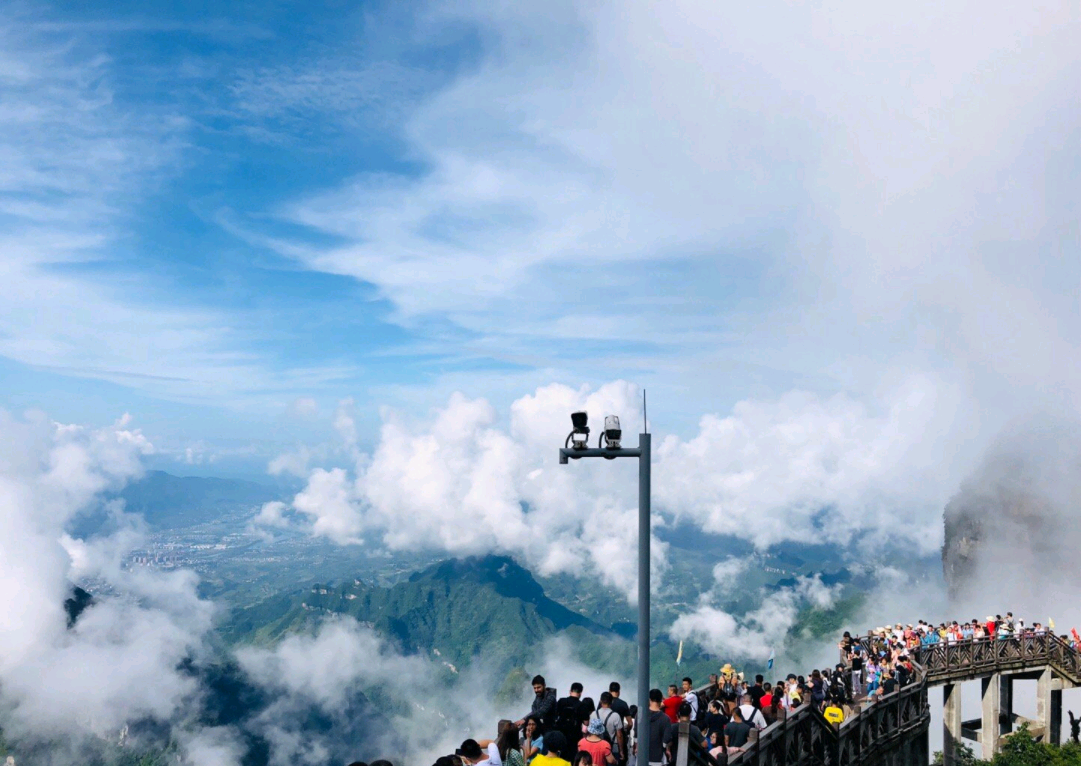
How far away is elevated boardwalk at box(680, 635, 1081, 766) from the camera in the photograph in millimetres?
14852

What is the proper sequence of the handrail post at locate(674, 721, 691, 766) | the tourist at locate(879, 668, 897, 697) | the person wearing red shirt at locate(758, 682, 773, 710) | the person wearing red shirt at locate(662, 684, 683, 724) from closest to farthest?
1. the handrail post at locate(674, 721, 691, 766)
2. the person wearing red shirt at locate(662, 684, 683, 724)
3. the person wearing red shirt at locate(758, 682, 773, 710)
4. the tourist at locate(879, 668, 897, 697)

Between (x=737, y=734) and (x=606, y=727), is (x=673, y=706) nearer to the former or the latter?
(x=737, y=734)

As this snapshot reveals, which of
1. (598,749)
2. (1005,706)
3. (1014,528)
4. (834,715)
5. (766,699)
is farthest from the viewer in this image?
(1014,528)

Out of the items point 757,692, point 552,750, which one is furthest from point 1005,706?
point 552,750

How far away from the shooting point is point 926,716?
2347cm

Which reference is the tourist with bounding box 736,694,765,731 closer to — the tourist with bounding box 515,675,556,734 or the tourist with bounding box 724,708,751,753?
the tourist with bounding box 724,708,751,753

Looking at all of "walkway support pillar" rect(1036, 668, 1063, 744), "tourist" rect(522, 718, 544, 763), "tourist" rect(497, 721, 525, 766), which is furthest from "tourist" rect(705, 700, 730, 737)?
"walkway support pillar" rect(1036, 668, 1063, 744)

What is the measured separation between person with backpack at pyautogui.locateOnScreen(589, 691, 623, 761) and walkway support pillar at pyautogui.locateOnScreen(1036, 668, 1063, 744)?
3414 cm

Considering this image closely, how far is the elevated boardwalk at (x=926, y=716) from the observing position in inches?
585

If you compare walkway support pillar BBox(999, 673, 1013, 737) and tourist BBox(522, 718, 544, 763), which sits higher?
tourist BBox(522, 718, 544, 763)

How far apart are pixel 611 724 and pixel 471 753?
9.89 ft

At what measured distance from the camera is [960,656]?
32094 mm

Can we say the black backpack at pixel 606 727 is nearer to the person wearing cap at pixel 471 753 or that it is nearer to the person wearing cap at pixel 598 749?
the person wearing cap at pixel 598 749

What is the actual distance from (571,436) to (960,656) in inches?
1150
